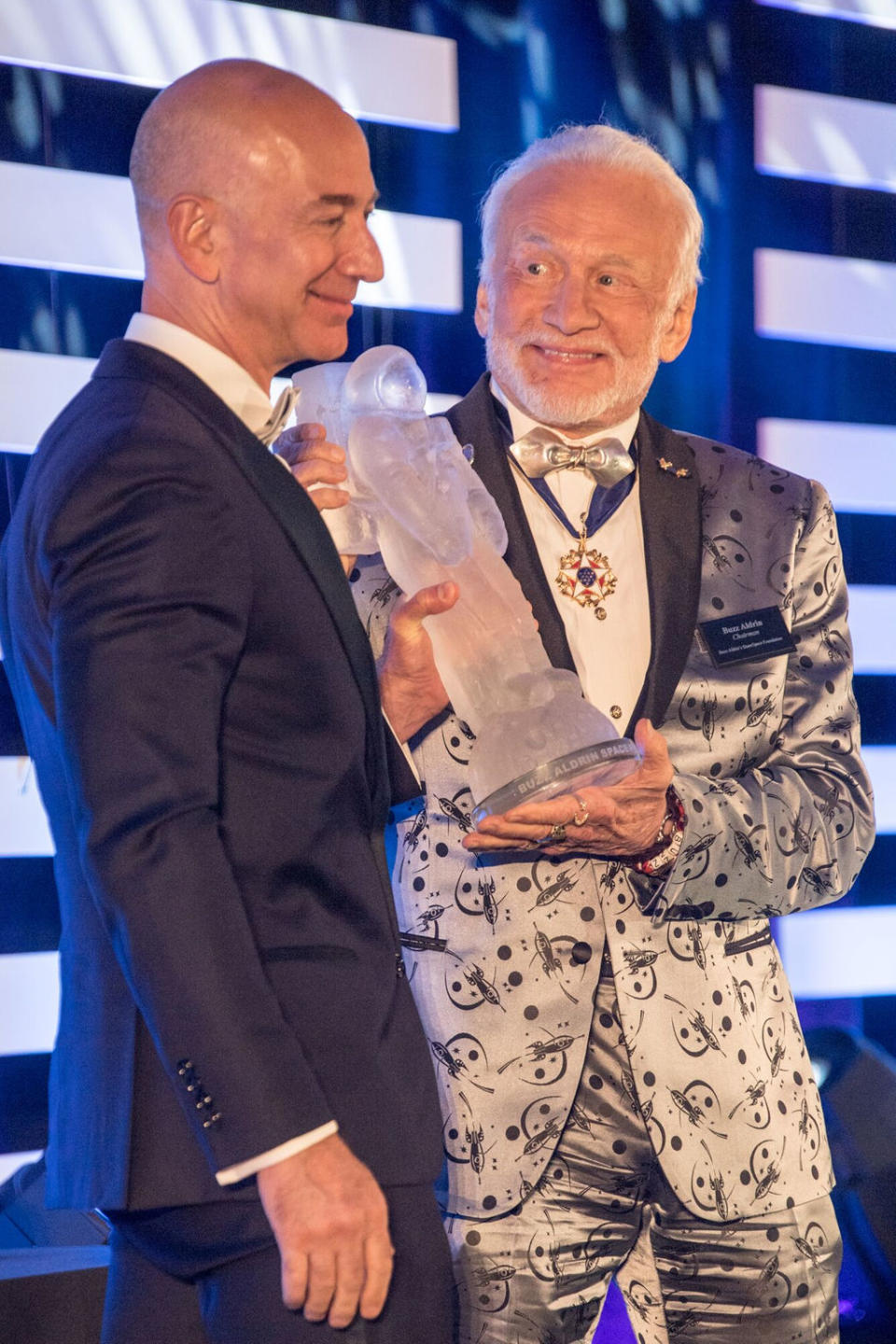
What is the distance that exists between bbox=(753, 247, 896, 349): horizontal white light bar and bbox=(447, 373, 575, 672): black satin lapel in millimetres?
1424

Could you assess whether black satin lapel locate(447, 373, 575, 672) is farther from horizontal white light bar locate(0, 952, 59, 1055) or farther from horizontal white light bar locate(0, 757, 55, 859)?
horizontal white light bar locate(0, 952, 59, 1055)

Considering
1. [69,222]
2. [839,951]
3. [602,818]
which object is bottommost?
[839,951]

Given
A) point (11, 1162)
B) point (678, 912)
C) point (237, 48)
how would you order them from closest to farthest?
point (678, 912)
point (11, 1162)
point (237, 48)

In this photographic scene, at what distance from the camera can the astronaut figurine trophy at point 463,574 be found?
1.51 m

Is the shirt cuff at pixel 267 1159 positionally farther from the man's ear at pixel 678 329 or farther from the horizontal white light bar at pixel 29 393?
the horizontal white light bar at pixel 29 393

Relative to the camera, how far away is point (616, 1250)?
1.86 metres

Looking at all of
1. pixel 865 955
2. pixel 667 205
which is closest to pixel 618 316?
pixel 667 205

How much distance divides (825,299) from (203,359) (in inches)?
94.6

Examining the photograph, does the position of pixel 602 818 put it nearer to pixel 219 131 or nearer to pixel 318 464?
pixel 318 464

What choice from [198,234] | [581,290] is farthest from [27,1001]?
[198,234]

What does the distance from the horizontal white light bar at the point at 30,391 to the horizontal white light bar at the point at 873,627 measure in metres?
1.78

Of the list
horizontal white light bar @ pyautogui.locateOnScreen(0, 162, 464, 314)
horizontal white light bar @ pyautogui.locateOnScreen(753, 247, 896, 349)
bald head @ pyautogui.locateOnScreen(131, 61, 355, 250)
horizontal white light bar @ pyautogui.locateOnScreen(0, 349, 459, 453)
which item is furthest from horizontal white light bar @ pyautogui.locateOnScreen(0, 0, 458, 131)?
bald head @ pyautogui.locateOnScreen(131, 61, 355, 250)

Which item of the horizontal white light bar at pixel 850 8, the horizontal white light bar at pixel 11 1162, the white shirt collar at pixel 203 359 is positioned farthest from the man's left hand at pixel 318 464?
the horizontal white light bar at pixel 850 8

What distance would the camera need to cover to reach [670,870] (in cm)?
177
